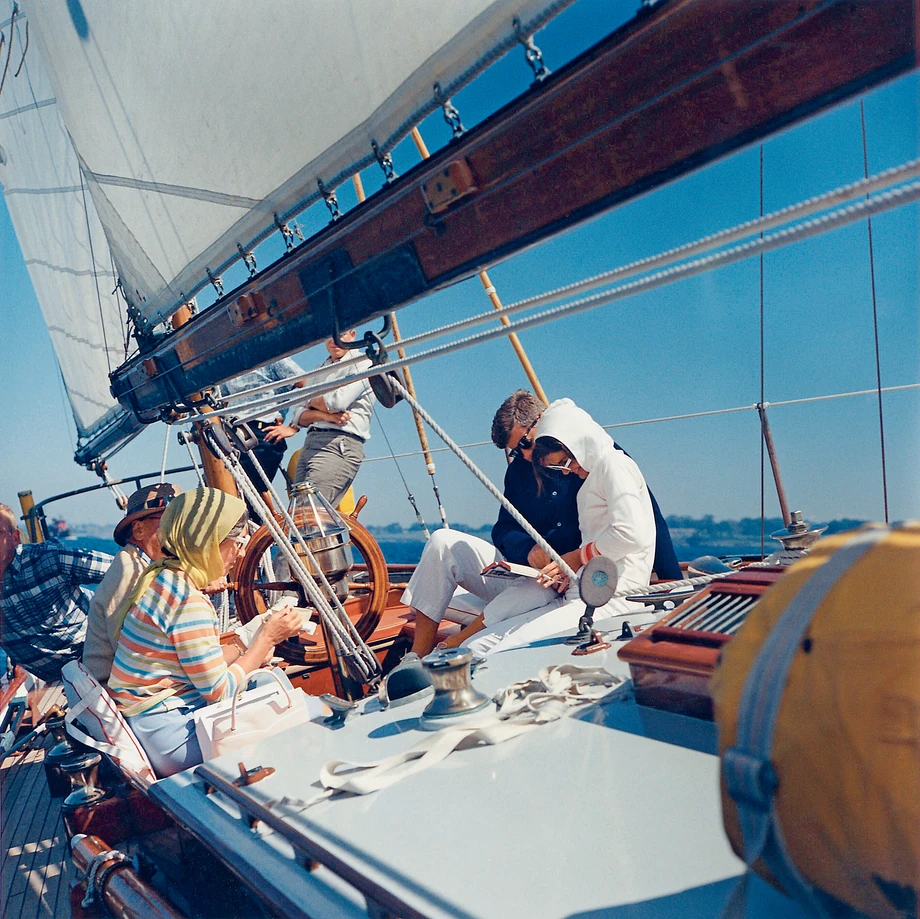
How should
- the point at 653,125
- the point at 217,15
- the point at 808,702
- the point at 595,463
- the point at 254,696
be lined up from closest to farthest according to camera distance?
1. the point at 808,702
2. the point at 653,125
3. the point at 217,15
4. the point at 254,696
5. the point at 595,463

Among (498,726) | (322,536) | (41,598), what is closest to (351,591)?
(322,536)

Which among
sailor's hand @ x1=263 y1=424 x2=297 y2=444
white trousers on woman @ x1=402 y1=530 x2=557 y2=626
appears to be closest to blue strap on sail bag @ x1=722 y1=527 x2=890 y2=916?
white trousers on woman @ x1=402 y1=530 x2=557 y2=626

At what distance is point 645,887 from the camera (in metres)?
0.74

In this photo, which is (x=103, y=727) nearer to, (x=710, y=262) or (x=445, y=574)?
(x=445, y=574)

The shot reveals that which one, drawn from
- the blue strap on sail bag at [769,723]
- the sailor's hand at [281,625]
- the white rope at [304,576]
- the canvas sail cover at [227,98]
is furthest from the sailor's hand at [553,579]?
the blue strap on sail bag at [769,723]

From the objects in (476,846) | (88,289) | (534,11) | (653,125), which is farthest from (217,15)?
(88,289)

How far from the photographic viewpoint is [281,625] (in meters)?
2.09

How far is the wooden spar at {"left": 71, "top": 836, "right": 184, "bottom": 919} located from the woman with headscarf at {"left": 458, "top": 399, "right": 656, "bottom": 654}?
3.89 feet

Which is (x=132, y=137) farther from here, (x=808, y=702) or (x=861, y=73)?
(x=808, y=702)

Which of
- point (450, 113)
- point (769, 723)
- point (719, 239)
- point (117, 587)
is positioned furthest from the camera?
point (117, 587)

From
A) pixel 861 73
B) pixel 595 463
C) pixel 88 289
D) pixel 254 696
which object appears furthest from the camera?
pixel 88 289

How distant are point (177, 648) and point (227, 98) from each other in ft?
4.53

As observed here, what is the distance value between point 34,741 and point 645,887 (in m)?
4.21

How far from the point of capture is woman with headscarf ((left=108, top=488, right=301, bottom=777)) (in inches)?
75.0
